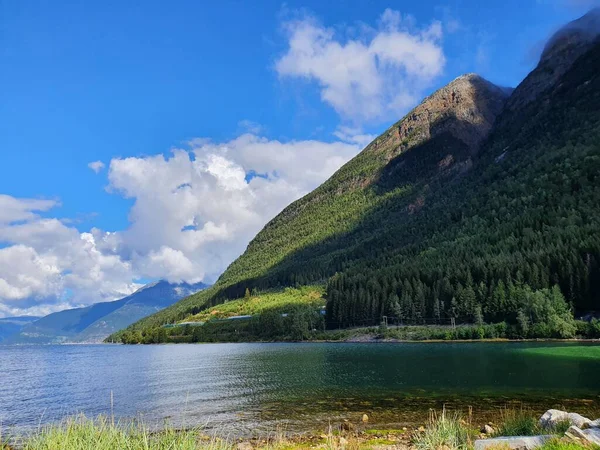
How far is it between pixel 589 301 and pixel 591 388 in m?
107

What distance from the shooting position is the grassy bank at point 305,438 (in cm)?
1437

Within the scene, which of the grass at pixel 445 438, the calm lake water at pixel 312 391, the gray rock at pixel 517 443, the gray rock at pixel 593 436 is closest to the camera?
the gray rock at pixel 593 436

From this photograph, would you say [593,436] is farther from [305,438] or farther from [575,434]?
[305,438]

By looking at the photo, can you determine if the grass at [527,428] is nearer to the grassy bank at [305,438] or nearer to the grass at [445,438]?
the grassy bank at [305,438]

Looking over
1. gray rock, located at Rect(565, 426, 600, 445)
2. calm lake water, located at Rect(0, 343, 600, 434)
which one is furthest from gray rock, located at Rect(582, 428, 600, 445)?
calm lake water, located at Rect(0, 343, 600, 434)

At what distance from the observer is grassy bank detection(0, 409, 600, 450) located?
14367 mm

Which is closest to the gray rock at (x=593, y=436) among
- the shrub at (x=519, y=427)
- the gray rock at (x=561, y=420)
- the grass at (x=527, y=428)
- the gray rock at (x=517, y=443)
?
the gray rock at (x=517, y=443)

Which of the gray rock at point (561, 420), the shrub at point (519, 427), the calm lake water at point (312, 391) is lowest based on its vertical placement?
the calm lake water at point (312, 391)

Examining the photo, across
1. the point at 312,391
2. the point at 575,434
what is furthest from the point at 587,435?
the point at 312,391

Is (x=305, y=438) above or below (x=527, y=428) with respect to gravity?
below

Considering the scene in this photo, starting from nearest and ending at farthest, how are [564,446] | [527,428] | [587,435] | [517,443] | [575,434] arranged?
[564,446]
[587,435]
[575,434]
[517,443]
[527,428]

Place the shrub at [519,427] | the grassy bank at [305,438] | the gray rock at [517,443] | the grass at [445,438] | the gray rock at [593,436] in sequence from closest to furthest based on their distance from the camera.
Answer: the grassy bank at [305,438], the gray rock at [593,436], the gray rock at [517,443], the grass at [445,438], the shrub at [519,427]

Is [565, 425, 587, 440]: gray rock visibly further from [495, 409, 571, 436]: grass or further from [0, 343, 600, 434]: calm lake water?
[0, 343, 600, 434]: calm lake water

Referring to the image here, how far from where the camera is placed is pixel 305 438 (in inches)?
1243
